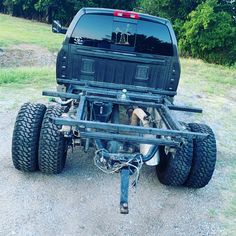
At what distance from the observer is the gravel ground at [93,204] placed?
4.02 metres

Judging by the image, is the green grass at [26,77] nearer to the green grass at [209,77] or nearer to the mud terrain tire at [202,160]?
the green grass at [209,77]

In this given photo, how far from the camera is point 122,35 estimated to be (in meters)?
5.96

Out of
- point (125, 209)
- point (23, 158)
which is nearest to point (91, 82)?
point (23, 158)

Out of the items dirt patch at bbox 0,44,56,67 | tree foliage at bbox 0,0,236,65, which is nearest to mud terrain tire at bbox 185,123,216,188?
dirt patch at bbox 0,44,56,67

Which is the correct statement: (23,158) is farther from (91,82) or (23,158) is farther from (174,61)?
(174,61)

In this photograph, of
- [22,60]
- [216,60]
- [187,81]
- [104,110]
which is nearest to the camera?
[104,110]

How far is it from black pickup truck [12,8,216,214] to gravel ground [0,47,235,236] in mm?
226

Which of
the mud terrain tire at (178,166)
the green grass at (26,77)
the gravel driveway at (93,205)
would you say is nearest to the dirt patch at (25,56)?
the green grass at (26,77)

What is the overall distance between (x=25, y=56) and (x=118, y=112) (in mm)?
10386

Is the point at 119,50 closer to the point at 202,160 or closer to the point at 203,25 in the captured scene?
the point at 202,160

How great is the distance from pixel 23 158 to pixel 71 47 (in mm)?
2155

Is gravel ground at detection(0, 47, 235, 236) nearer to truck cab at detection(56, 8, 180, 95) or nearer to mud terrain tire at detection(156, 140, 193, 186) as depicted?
mud terrain tire at detection(156, 140, 193, 186)

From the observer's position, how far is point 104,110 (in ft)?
17.7

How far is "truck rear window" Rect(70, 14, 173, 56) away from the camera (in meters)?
5.86
